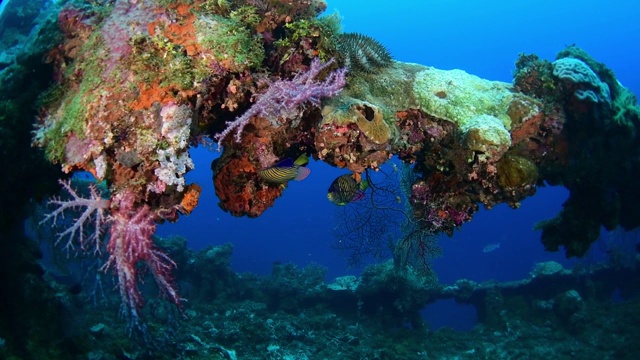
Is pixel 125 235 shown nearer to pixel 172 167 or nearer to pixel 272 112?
pixel 172 167

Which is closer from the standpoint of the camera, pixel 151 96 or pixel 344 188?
pixel 151 96

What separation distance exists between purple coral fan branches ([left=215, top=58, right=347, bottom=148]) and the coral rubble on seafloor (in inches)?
0.8

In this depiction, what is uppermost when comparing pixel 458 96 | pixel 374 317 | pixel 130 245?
pixel 458 96

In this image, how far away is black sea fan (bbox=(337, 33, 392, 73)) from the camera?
18.5 ft

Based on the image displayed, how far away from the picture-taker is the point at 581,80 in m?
6.29

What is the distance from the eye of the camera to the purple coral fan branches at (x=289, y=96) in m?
4.43

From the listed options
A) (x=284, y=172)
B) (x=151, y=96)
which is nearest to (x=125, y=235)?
(x=151, y=96)

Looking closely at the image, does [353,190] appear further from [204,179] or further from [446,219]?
[204,179]

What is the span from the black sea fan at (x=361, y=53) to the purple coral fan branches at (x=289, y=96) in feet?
3.41

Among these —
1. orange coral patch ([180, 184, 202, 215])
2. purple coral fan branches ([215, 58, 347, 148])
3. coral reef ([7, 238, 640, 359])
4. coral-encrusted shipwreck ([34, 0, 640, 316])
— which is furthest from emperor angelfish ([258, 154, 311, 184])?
coral reef ([7, 238, 640, 359])

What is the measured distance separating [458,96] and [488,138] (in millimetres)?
1226

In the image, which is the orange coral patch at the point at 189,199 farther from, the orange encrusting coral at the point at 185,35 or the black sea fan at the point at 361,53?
the black sea fan at the point at 361,53

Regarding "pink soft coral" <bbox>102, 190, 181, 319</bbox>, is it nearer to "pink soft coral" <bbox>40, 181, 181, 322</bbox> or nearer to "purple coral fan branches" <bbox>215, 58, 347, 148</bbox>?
"pink soft coral" <bbox>40, 181, 181, 322</bbox>

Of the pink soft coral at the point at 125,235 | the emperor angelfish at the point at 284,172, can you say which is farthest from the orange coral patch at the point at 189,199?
the emperor angelfish at the point at 284,172
